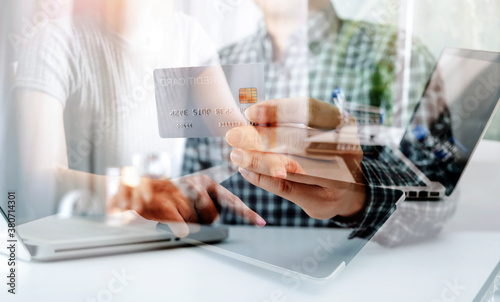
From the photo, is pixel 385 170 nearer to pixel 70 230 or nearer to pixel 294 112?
pixel 294 112

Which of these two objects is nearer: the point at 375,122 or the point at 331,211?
the point at 331,211

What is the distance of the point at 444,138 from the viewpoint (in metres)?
0.65

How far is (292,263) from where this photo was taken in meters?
0.36

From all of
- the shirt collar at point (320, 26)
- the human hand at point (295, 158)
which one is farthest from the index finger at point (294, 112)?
the shirt collar at point (320, 26)

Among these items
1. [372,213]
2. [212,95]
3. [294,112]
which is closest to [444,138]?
[372,213]

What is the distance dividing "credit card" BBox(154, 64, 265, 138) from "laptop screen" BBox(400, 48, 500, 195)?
0.43 meters

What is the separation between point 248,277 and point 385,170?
0.35 metres

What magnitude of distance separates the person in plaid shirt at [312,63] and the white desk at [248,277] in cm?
14

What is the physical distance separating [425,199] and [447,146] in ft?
0.51

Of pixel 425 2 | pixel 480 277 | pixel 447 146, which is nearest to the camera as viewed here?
pixel 480 277

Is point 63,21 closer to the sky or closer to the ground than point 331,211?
closer to the sky

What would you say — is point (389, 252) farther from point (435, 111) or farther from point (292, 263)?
point (435, 111)

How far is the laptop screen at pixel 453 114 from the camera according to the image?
555 mm

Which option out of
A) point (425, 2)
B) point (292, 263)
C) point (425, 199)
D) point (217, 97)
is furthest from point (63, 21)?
point (425, 2)
